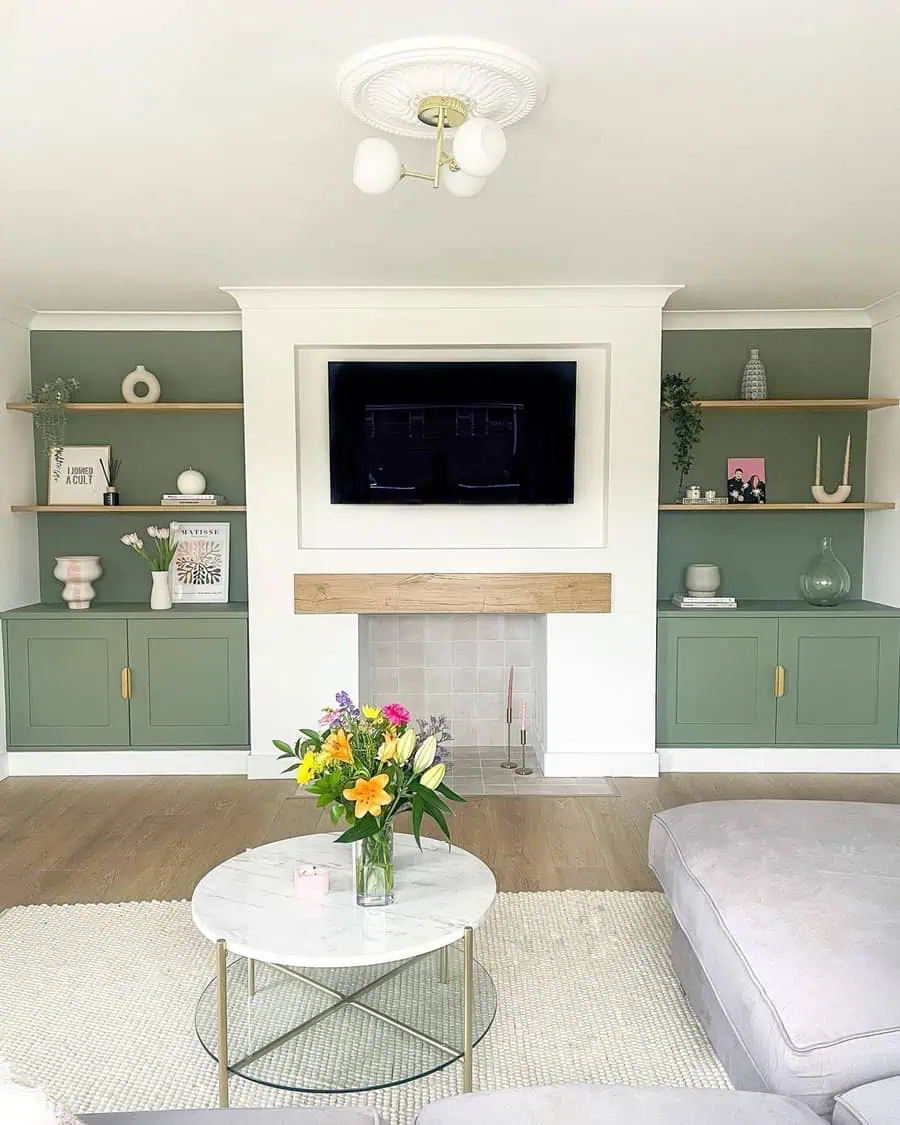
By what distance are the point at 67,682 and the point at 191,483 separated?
3.98 ft

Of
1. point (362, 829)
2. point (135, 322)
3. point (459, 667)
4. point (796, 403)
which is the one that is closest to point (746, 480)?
point (796, 403)

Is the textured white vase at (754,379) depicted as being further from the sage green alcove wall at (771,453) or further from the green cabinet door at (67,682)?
the green cabinet door at (67,682)

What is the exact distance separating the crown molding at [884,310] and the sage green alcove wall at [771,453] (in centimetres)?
12

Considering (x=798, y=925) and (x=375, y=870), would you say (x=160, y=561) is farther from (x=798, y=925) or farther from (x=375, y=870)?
(x=798, y=925)

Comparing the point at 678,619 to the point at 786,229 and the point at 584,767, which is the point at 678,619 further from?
the point at 786,229

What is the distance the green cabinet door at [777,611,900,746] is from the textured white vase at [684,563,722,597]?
40cm

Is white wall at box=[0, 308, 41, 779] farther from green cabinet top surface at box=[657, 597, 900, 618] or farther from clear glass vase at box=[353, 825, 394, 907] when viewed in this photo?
green cabinet top surface at box=[657, 597, 900, 618]

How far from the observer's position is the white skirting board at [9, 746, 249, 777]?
4691mm

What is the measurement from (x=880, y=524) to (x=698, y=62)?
3433mm

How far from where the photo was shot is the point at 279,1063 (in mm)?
2211

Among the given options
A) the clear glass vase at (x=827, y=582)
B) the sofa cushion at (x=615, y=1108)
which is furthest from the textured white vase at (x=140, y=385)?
the sofa cushion at (x=615, y=1108)

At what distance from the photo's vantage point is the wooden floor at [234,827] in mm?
3385

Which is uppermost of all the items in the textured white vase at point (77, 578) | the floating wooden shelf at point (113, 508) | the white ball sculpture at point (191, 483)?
the white ball sculpture at point (191, 483)

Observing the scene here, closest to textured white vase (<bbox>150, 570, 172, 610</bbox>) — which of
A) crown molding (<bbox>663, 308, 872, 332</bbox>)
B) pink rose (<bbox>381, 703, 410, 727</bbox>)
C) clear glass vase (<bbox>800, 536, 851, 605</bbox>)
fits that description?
pink rose (<bbox>381, 703, 410, 727</bbox>)
